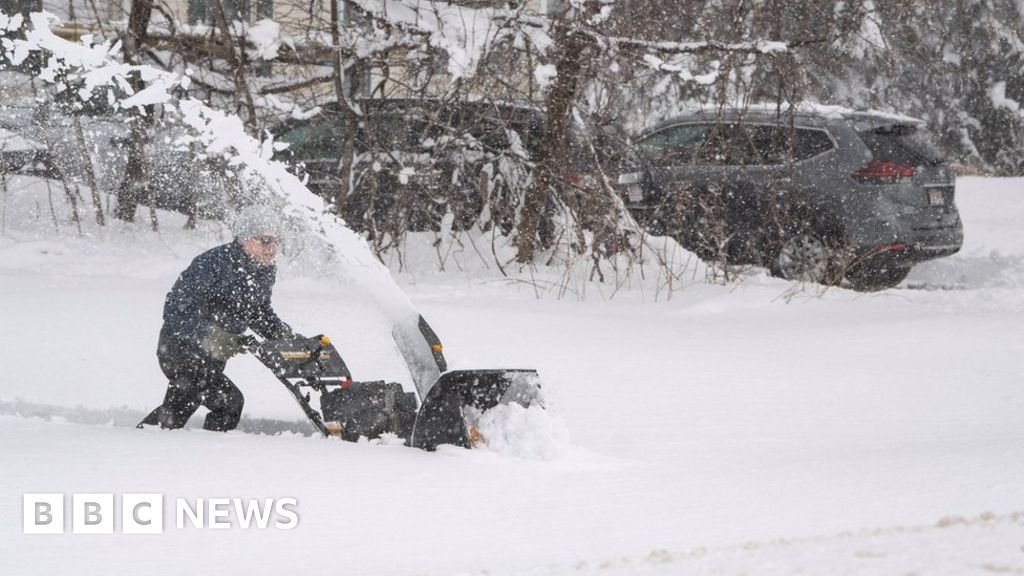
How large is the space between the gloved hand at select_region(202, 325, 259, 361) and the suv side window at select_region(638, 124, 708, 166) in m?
6.36

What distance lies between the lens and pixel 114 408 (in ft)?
20.3

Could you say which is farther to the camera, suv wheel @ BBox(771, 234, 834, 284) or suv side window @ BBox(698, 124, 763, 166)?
suv side window @ BBox(698, 124, 763, 166)

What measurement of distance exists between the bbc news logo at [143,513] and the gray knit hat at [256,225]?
144 centimetres

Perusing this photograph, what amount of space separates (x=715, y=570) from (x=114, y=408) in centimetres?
425

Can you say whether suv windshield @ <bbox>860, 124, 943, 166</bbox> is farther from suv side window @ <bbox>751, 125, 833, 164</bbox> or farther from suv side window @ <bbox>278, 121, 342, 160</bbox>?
suv side window @ <bbox>278, 121, 342, 160</bbox>

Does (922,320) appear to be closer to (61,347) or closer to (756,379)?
(756,379)

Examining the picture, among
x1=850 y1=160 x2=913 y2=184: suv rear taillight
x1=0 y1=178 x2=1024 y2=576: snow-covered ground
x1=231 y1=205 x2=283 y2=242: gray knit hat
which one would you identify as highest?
x1=850 y1=160 x2=913 y2=184: suv rear taillight

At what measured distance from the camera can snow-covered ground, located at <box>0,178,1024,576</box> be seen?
134 inches

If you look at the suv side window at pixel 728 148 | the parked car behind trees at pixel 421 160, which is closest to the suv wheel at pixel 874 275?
the suv side window at pixel 728 148

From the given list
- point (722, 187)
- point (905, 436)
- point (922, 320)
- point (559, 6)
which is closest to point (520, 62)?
point (559, 6)

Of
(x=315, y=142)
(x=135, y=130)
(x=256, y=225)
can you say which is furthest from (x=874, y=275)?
(x=256, y=225)

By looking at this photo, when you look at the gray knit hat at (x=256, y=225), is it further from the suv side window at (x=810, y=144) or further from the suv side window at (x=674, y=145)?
the suv side window at (x=810, y=144)

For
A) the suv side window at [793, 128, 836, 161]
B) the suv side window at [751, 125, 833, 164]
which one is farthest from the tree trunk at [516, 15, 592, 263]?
the suv side window at [793, 128, 836, 161]

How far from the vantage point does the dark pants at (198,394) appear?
5188mm
